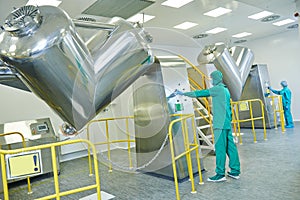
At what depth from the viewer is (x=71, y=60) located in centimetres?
132

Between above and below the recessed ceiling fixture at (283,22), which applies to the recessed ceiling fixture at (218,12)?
below

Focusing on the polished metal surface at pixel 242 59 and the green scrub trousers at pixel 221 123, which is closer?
the green scrub trousers at pixel 221 123

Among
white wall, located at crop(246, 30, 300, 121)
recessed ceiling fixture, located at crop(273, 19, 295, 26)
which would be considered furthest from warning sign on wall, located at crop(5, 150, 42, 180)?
white wall, located at crop(246, 30, 300, 121)

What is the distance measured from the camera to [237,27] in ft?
20.2

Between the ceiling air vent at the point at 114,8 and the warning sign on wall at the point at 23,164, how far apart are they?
211 centimetres

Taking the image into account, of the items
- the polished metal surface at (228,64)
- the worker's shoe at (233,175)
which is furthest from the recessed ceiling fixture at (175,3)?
the worker's shoe at (233,175)

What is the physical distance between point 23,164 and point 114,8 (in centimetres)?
226

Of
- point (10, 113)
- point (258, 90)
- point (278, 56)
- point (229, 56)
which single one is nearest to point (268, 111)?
point (258, 90)

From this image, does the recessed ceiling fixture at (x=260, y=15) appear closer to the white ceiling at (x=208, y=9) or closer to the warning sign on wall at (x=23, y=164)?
the white ceiling at (x=208, y=9)

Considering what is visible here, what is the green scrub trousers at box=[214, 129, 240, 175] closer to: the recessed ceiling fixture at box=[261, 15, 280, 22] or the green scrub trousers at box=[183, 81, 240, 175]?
the green scrub trousers at box=[183, 81, 240, 175]

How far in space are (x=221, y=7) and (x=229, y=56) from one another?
1974mm

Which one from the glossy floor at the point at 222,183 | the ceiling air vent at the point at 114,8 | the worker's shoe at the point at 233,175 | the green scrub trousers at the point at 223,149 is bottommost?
the glossy floor at the point at 222,183

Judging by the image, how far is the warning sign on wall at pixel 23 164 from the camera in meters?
1.59

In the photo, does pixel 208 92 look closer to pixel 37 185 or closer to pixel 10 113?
pixel 37 185
